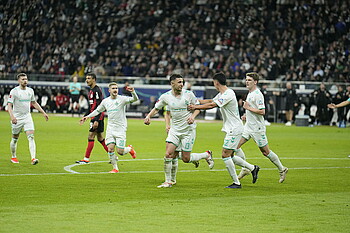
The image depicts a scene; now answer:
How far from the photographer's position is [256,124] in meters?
13.8

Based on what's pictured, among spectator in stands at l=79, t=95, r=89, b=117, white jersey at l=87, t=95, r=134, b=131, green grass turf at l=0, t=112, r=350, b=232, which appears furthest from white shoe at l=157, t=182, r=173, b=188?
spectator in stands at l=79, t=95, r=89, b=117

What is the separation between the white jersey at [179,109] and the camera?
13.0 metres

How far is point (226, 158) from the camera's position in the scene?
12758 mm

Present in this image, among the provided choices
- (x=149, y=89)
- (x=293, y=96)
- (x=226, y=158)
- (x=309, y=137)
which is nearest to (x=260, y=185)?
(x=226, y=158)

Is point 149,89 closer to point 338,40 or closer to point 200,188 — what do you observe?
point 338,40

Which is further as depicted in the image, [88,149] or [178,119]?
[88,149]

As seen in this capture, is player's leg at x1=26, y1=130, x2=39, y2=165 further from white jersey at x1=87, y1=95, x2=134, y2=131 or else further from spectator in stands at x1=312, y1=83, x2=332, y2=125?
spectator in stands at x1=312, y1=83, x2=332, y2=125

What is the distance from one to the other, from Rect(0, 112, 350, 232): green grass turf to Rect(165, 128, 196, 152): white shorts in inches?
29.5

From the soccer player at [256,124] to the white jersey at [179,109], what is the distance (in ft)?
3.97

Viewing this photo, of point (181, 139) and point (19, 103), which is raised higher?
point (19, 103)

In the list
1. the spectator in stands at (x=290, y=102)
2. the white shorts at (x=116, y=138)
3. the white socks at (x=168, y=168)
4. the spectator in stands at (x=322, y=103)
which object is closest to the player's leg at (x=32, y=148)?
the white shorts at (x=116, y=138)

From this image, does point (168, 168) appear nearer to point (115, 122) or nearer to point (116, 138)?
point (116, 138)

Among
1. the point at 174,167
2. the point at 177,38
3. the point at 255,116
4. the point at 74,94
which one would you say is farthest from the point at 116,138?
the point at 177,38

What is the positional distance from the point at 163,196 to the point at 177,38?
33446 millimetres
